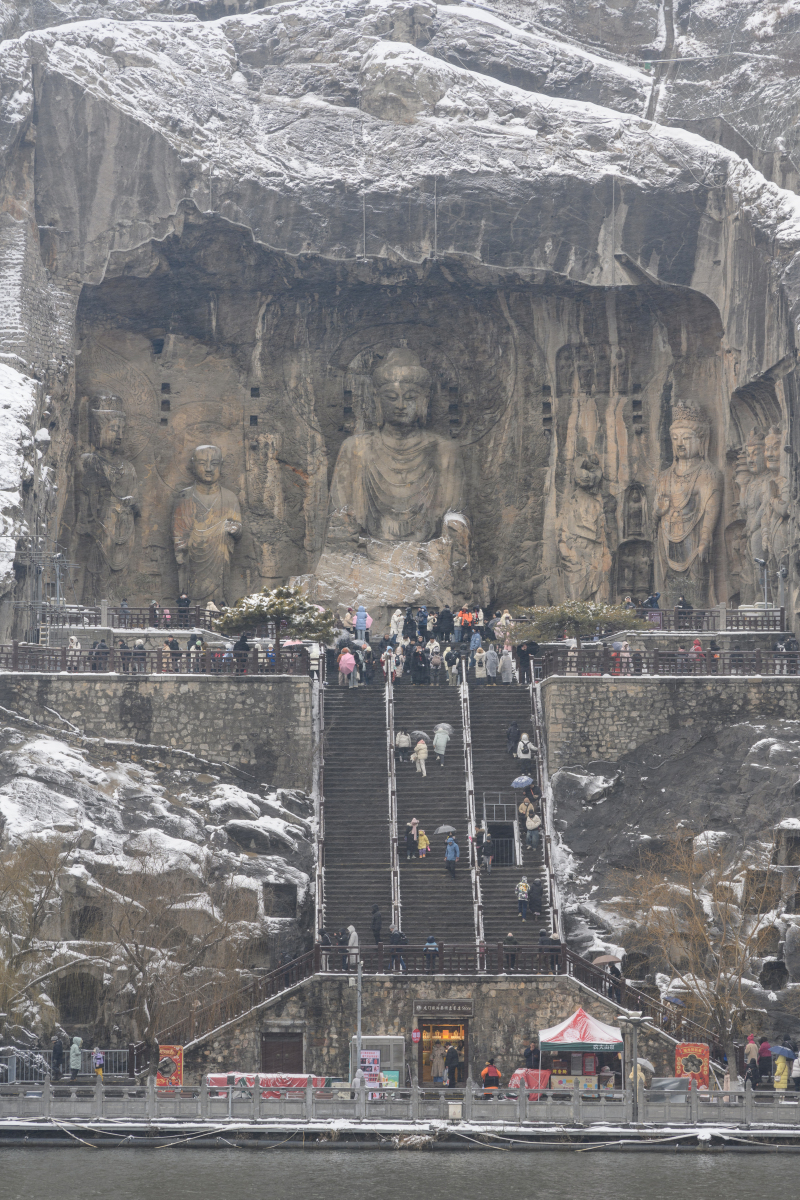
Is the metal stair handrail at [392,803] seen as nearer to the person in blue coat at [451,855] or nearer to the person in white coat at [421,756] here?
the person in white coat at [421,756]

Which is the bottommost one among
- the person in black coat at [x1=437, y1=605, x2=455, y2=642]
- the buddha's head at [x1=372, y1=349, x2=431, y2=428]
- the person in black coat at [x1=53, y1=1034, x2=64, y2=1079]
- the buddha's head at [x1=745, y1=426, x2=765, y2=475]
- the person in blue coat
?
the person in black coat at [x1=53, y1=1034, x2=64, y2=1079]

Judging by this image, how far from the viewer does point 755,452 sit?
50.4 m

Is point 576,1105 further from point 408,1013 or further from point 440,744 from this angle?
point 440,744

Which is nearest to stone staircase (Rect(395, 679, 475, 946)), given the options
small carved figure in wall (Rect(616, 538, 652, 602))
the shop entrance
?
the shop entrance

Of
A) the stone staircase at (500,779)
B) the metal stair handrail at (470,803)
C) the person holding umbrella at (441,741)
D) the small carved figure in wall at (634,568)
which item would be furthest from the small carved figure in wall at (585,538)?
the person holding umbrella at (441,741)

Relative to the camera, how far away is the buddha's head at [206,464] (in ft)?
175

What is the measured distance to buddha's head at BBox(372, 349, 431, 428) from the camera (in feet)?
176

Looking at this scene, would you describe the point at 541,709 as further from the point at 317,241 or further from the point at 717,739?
the point at 317,241

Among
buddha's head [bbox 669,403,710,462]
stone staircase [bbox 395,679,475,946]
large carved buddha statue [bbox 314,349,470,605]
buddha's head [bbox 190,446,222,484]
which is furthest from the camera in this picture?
buddha's head [bbox 190,446,222,484]

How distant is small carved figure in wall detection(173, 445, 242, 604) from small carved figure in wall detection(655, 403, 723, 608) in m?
11.4

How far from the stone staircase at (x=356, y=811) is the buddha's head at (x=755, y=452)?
1271cm

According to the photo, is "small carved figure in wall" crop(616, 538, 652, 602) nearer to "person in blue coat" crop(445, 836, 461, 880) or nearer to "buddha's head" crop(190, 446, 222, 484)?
"buddha's head" crop(190, 446, 222, 484)

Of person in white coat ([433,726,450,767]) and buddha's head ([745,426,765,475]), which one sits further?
buddha's head ([745,426,765,475])

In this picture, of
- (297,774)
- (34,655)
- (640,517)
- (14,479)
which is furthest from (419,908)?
(640,517)
